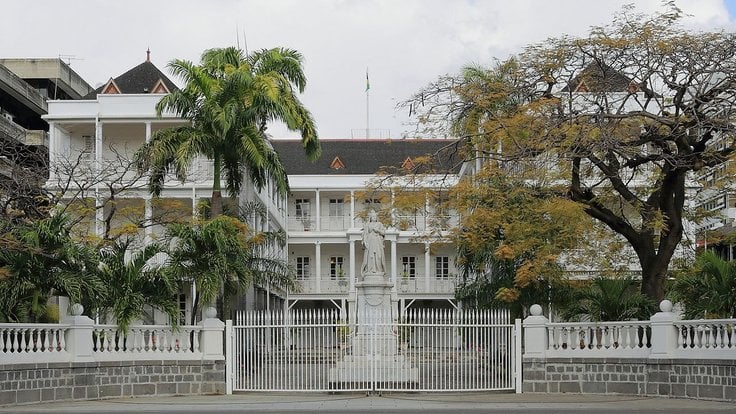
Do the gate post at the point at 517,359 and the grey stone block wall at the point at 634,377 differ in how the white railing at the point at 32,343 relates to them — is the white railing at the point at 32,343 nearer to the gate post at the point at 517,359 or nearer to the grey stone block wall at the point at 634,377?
the gate post at the point at 517,359

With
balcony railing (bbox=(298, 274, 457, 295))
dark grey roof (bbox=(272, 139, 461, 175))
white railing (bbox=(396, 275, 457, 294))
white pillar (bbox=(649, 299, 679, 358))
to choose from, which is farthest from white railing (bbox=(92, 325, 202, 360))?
dark grey roof (bbox=(272, 139, 461, 175))

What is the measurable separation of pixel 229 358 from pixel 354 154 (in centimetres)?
3490

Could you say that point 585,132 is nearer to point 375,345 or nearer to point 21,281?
point 375,345

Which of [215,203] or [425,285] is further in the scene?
[425,285]

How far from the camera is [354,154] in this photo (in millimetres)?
55125

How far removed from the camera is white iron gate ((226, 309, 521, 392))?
67.7ft

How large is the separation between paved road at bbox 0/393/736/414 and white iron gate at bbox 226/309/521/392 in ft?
1.77

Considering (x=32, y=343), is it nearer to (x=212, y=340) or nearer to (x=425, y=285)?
(x=212, y=340)

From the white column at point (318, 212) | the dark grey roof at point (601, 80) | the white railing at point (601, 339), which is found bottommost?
the white railing at point (601, 339)

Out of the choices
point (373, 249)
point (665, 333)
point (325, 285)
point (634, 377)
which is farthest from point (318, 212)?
point (665, 333)

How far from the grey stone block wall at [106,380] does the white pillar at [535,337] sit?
5924mm

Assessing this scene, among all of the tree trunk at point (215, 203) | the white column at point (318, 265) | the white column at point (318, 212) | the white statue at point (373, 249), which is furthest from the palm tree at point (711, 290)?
the white column at point (318, 212)

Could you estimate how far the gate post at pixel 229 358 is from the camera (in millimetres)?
20703

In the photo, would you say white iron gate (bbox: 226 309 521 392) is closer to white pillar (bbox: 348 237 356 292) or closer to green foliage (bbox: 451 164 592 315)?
green foliage (bbox: 451 164 592 315)
